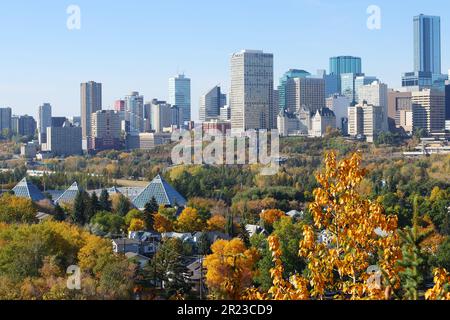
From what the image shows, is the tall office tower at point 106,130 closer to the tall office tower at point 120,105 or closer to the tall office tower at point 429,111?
the tall office tower at point 429,111

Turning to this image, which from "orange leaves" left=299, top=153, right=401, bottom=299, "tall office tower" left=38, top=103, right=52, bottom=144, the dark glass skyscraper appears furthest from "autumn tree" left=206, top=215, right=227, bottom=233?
the dark glass skyscraper

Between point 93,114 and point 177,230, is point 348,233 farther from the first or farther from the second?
point 93,114

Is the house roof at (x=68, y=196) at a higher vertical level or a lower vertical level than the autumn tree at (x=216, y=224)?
higher

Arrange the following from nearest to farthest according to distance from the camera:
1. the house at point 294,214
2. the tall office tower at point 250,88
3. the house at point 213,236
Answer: the house at point 213,236, the house at point 294,214, the tall office tower at point 250,88

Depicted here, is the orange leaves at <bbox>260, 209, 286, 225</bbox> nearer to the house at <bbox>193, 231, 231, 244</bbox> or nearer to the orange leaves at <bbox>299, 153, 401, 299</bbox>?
the house at <bbox>193, 231, 231, 244</bbox>

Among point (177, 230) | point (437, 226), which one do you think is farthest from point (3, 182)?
→ point (437, 226)

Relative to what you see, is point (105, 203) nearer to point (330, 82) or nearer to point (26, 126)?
point (26, 126)

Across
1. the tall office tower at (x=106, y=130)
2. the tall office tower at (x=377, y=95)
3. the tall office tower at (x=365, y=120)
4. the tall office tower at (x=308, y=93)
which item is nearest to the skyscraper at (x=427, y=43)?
the tall office tower at (x=377, y=95)
